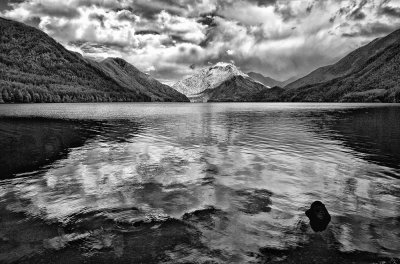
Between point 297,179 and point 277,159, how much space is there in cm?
853

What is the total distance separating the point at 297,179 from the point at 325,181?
2403 millimetres

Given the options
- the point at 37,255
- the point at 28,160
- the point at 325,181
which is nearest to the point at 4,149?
the point at 28,160

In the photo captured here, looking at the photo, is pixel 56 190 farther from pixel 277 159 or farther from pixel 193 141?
pixel 193 141

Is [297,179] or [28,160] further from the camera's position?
[28,160]

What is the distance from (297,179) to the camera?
2558 cm

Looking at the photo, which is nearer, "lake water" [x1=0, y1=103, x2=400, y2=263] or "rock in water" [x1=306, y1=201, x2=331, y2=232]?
"lake water" [x1=0, y1=103, x2=400, y2=263]

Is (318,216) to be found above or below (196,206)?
above

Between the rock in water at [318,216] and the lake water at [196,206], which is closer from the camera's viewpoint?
the lake water at [196,206]

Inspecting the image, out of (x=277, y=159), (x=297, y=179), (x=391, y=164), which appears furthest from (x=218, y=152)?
(x=391, y=164)

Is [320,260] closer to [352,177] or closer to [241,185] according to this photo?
[241,185]

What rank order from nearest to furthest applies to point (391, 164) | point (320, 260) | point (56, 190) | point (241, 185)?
point (320, 260), point (56, 190), point (241, 185), point (391, 164)

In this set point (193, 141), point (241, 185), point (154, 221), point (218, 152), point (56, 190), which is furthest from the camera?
point (193, 141)

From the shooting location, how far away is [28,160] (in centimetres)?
3316

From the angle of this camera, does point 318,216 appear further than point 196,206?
No
